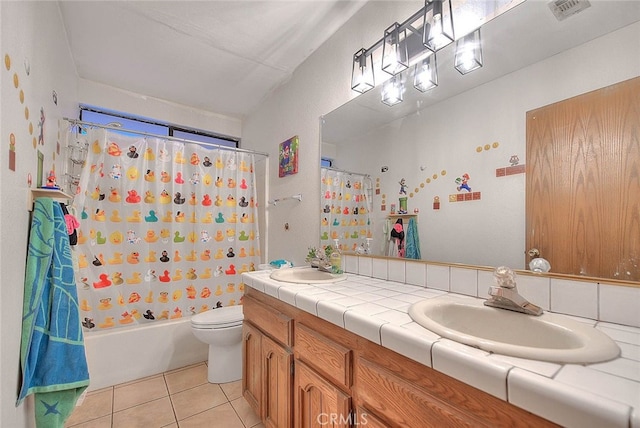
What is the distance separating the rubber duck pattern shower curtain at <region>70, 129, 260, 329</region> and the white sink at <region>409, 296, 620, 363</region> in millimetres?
2020

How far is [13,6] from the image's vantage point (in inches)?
35.9

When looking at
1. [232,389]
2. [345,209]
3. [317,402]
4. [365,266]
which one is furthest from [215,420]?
[345,209]

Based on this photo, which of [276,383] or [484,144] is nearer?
[484,144]

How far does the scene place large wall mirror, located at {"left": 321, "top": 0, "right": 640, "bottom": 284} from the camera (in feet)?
2.74

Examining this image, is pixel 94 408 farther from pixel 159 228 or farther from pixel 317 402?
pixel 317 402

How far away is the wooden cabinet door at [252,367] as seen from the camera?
1419 millimetres

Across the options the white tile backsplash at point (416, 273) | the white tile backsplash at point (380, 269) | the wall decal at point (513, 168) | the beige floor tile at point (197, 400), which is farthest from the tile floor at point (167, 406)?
the wall decal at point (513, 168)

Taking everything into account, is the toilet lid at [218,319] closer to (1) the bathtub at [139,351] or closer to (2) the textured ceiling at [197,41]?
(1) the bathtub at [139,351]

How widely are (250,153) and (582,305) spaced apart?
251cm

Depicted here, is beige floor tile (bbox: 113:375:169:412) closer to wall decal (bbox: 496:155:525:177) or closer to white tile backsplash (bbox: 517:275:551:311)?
white tile backsplash (bbox: 517:275:551:311)

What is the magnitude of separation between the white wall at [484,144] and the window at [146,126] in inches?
86.6

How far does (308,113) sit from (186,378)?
7.54ft

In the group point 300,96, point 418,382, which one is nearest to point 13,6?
point 300,96

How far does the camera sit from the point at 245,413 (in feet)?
5.41
